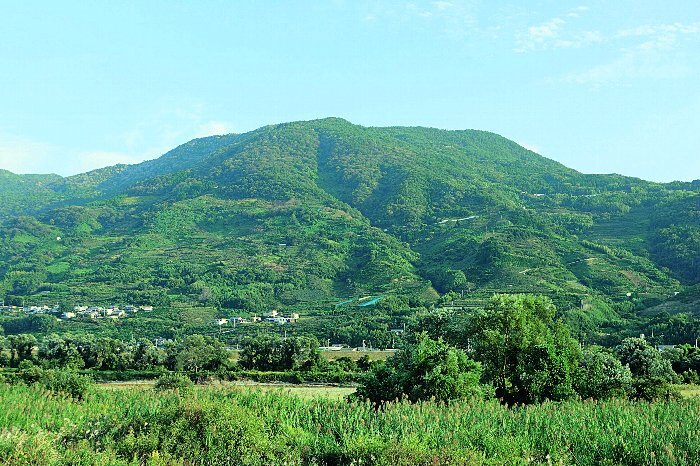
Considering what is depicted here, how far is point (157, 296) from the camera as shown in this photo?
4262 inches

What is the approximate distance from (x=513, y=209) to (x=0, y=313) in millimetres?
110132

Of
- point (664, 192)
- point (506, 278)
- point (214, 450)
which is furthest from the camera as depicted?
point (664, 192)

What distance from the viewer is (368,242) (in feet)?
457

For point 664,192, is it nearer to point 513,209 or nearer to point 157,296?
point 513,209

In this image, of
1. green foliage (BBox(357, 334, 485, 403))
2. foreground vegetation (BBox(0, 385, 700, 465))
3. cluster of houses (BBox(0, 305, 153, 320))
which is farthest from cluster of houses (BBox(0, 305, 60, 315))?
green foliage (BBox(357, 334, 485, 403))

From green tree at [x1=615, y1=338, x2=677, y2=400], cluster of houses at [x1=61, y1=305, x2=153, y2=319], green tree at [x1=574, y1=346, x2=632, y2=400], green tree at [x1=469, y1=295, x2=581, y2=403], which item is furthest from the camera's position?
cluster of houses at [x1=61, y1=305, x2=153, y2=319]

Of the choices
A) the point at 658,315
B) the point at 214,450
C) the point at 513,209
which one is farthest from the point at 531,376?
the point at 513,209

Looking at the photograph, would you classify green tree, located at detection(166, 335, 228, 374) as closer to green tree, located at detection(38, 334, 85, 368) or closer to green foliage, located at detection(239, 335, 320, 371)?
green foliage, located at detection(239, 335, 320, 371)

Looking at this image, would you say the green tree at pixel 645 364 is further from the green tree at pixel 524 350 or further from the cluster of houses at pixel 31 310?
the cluster of houses at pixel 31 310

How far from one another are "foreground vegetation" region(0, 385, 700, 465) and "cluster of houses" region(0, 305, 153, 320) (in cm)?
7887

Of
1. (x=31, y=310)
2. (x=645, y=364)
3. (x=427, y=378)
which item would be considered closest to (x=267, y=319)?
(x=31, y=310)

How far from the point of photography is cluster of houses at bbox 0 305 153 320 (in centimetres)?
9544

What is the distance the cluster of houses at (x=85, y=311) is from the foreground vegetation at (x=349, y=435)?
78874mm

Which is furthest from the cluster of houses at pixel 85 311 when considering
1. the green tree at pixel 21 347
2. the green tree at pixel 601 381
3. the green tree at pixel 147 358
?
the green tree at pixel 601 381
